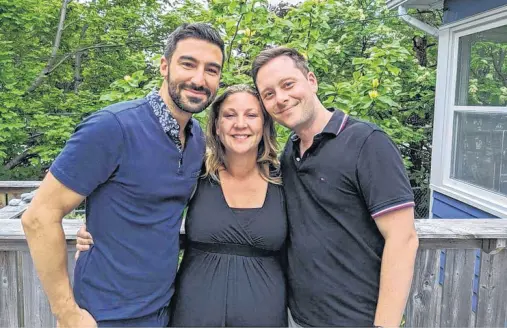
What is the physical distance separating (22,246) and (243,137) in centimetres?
91

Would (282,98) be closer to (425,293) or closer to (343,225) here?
(343,225)

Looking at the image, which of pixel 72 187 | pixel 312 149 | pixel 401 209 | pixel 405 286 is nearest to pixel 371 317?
pixel 405 286

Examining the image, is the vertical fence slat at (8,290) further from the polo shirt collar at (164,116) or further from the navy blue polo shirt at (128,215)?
the polo shirt collar at (164,116)

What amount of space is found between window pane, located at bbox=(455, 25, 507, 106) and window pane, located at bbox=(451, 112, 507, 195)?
15 centimetres

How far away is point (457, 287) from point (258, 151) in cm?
96

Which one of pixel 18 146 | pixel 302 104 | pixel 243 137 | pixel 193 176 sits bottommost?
pixel 18 146

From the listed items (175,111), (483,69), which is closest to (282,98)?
(175,111)

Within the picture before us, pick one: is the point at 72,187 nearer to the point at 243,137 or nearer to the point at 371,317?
the point at 243,137

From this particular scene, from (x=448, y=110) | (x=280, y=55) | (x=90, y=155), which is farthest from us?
(x=448, y=110)

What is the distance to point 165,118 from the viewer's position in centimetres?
147

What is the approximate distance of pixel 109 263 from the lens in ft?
4.51

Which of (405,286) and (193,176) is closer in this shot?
(405,286)

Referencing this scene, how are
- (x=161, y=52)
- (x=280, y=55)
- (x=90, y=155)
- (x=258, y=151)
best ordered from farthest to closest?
1. (x=161, y=52)
2. (x=258, y=151)
3. (x=280, y=55)
4. (x=90, y=155)

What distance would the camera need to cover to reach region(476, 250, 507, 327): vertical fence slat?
5.55ft
